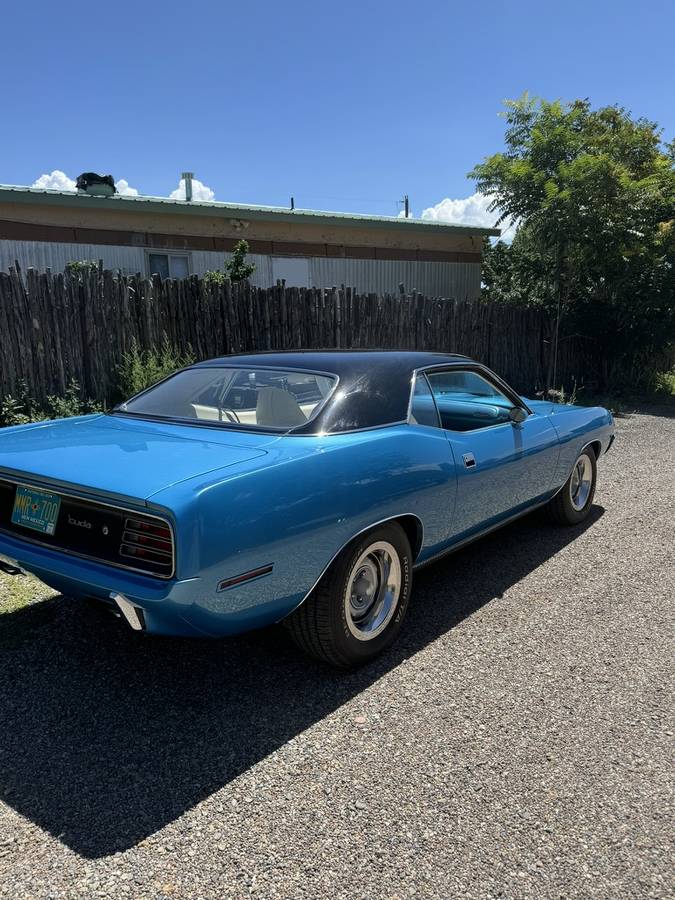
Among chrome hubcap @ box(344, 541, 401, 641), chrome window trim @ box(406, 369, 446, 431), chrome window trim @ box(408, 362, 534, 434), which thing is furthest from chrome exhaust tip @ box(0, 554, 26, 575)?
chrome window trim @ box(408, 362, 534, 434)

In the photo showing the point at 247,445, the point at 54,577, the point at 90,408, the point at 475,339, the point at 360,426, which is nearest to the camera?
the point at 54,577

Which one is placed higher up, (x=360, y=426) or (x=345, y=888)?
(x=360, y=426)

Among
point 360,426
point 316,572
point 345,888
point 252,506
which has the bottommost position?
point 345,888

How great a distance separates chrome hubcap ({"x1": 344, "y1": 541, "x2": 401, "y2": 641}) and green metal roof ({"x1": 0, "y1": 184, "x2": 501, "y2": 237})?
1001 cm

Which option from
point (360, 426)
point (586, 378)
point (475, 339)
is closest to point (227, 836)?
point (360, 426)

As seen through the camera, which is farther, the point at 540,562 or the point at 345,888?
the point at 540,562

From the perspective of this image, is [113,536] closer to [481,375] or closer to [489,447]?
[489,447]

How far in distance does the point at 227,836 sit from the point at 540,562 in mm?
2925

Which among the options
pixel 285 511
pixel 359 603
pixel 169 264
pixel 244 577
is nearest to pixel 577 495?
pixel 359 603

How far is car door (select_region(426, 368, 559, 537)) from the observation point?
362 centimetres

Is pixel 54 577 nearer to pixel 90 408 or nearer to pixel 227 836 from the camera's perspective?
pixel 227 836

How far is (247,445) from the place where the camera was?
2818 millimetres

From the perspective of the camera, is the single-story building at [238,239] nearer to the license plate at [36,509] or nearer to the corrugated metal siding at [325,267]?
the corrugated metal siding at [325,267]

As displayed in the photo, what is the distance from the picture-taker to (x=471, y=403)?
4.38 m
